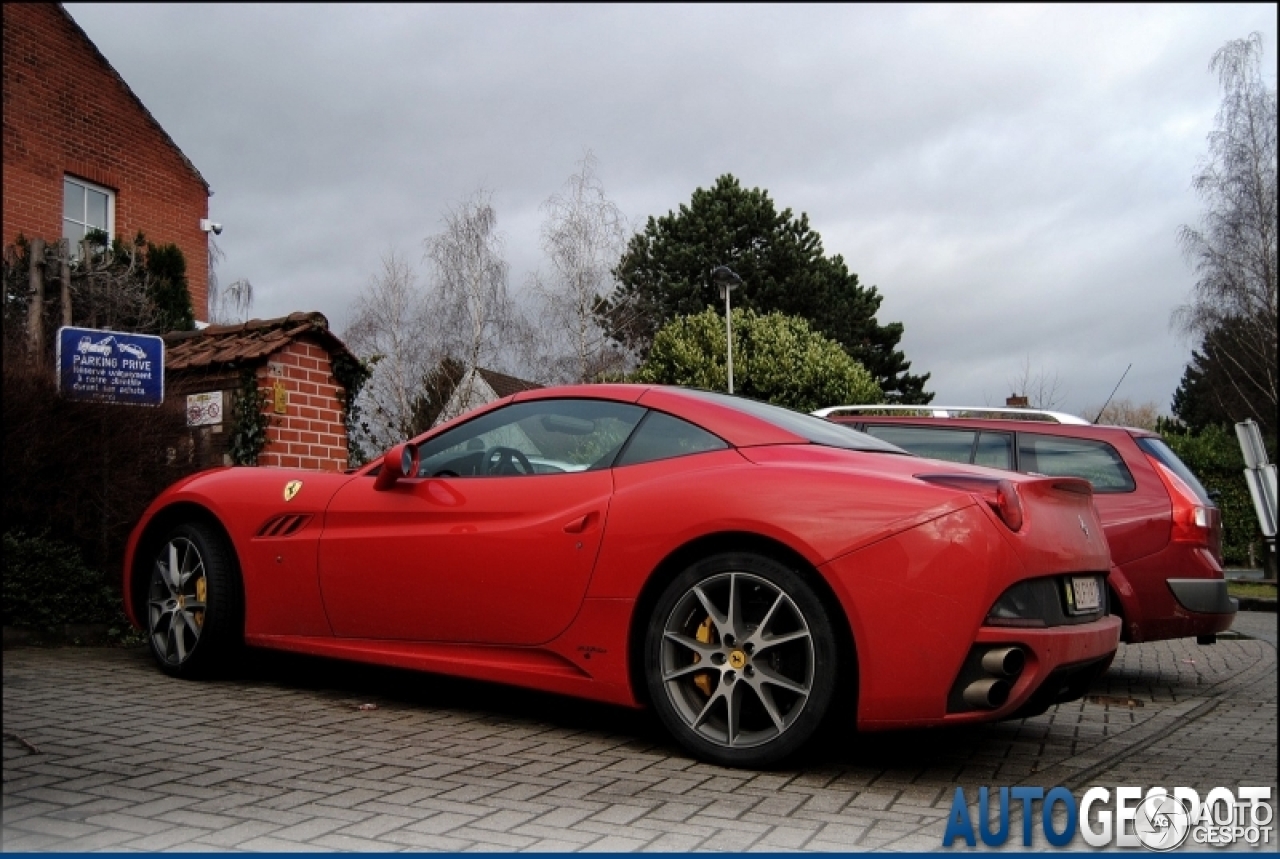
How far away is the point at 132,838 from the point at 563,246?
23.9 m

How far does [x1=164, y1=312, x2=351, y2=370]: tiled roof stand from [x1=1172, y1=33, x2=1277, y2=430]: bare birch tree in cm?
2370

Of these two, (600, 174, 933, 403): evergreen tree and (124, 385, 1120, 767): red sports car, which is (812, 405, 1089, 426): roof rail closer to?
(124, 385, 1120, 767): red sports car

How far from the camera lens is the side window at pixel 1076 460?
7.24 meters

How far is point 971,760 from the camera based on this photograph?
467cm

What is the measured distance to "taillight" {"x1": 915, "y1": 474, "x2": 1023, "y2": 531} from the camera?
13.4 ft

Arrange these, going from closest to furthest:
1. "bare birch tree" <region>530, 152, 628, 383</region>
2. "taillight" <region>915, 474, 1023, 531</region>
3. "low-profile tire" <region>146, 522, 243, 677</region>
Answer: "taillight" <region>915, 474, 1023, 531</region>
"low-profile tire" <region>146, 522, 243, 677</region>
"bare birch tree" <region>530, 152, 628, 383</region>

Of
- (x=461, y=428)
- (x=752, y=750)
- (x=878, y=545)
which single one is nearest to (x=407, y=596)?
(x=461, y=428)

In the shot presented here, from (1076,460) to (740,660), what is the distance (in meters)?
4.04

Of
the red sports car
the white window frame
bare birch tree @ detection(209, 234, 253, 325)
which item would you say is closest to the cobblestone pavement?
the red sports car

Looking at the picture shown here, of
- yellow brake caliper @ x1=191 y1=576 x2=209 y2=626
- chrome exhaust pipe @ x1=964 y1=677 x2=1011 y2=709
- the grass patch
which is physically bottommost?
the grass patch

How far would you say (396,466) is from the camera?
520 cm

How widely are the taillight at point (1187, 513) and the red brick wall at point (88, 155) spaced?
20.6ft

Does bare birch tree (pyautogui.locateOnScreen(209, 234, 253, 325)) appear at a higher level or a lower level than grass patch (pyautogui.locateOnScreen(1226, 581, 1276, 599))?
higher

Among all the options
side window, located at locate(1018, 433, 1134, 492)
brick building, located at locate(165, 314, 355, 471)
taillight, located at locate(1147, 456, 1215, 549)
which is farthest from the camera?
brick building, located at locate(165, 314, 355, 471)
